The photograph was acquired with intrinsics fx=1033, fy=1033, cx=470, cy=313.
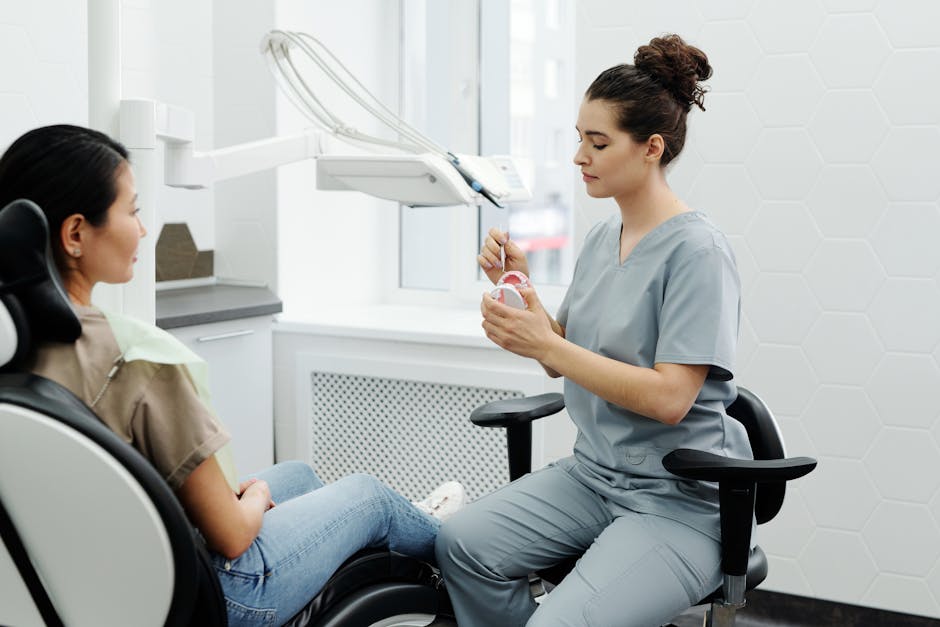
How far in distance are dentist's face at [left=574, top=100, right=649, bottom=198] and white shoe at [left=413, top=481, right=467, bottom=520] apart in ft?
2.37

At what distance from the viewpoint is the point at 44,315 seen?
1.24 m

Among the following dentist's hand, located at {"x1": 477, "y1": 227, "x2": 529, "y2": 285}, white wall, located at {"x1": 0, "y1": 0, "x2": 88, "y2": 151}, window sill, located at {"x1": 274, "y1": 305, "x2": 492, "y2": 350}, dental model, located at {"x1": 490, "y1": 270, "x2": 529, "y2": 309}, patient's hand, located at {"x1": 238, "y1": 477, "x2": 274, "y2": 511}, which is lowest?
patient's hand, located at {"x1": 238, "y1": 477, "x2": 274, "y2": 511}

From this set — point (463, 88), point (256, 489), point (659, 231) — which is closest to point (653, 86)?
point (659, 231)

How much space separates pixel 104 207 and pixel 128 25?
5.89ft

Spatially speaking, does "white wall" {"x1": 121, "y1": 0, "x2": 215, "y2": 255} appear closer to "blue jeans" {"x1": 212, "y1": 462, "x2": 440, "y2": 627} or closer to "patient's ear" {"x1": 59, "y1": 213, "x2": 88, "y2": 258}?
"blue jeans" {"x1": 212, "y1": 462, "x2": 440, "y2": 627}

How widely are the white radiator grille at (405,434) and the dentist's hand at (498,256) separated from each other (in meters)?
0.86

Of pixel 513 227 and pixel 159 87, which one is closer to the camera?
pixel 159 87

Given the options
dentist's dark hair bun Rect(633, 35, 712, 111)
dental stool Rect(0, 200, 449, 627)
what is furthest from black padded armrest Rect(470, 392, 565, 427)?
dental stool Rect(0, 200, 449, 627)

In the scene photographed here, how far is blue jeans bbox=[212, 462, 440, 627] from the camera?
1461 millimetres

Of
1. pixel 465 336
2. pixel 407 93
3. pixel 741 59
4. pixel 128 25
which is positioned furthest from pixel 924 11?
pixel 128 25

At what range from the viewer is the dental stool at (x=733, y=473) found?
157 cm

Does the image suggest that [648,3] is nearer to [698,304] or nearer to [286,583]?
[698,304]

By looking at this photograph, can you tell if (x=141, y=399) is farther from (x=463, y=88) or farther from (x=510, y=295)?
(x=463, y=88)

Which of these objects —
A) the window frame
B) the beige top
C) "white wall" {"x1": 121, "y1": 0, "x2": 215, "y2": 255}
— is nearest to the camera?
the beige top
